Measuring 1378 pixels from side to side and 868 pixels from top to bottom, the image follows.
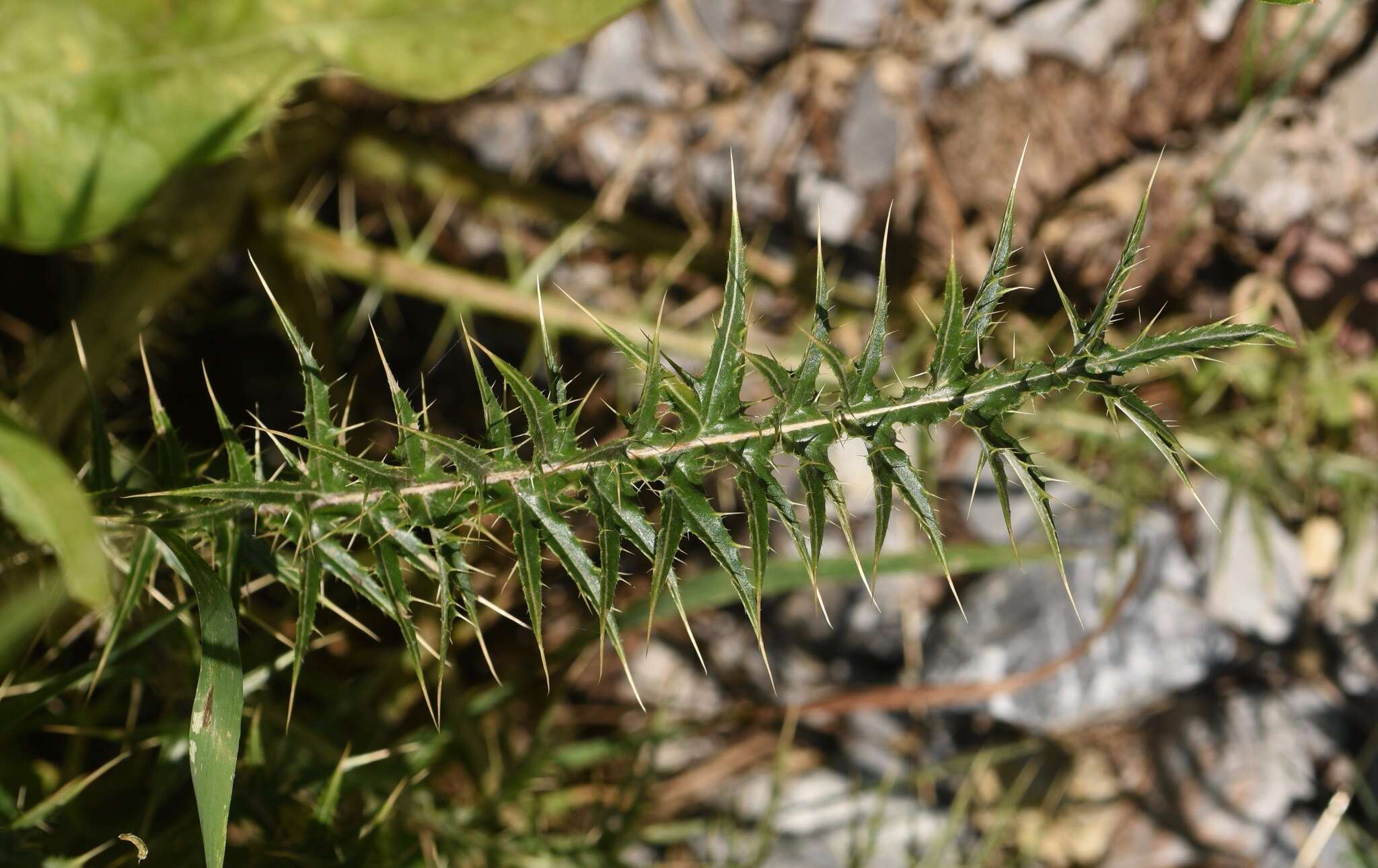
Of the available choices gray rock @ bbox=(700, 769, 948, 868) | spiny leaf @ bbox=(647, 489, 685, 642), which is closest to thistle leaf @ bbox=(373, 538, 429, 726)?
spiny leaf @ bbox=(647, 489, 685, 642)

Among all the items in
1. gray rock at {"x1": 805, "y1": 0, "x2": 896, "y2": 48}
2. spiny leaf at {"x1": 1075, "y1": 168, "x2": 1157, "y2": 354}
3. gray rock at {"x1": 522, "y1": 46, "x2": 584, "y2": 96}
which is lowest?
spiny leaf at {"x1": 1075, "y1": 168, "x2": 1157, "y2": 354}

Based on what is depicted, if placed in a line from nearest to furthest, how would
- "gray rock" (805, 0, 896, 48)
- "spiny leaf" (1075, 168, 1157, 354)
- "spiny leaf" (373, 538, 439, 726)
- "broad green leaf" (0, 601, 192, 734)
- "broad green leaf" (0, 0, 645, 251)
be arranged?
"spiny leaf" (1075, 168, 1157, 354) → "spiny leaf" (373, 538, 439, 726) → "broad green leaf" (0, 601, 192, 734) → "broad green leaf" (0, 0, 645, 251) → "gray rock" (805, 0, 896, 48)

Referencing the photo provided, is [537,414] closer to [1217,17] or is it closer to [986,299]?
[986,299]

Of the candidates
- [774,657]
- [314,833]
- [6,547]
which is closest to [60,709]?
[6,547]

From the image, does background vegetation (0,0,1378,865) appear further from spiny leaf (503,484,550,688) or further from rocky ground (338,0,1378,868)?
spiny leaf (503,484,550,688)

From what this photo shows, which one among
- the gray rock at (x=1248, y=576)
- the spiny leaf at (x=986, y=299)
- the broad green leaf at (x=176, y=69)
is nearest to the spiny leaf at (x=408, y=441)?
the spiny leaf at (x=986, y=299)

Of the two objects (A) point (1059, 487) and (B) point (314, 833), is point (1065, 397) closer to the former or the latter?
(A) point (1059, 487)
